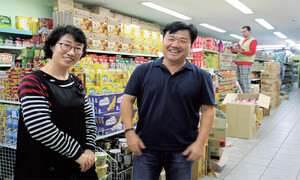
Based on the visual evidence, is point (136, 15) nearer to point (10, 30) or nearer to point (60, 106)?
point (10, 30)

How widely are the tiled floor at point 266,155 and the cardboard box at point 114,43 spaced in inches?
90.5

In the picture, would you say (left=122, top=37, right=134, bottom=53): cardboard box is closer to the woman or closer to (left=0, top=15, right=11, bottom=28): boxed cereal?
the woman

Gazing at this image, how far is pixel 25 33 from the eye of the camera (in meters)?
5.96

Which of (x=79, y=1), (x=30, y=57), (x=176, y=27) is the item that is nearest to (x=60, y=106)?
(x=176, y=27)

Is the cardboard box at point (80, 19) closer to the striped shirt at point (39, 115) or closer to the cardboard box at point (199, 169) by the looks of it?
the striped shirt at point (39, 115)

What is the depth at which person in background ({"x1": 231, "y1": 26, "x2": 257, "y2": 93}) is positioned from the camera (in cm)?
589

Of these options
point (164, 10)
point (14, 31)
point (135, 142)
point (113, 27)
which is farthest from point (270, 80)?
point (135, 142)

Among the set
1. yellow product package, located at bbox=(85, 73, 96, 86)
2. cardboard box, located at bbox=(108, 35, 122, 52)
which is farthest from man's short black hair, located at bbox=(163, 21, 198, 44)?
cardboard box, located at bbox=(108, 35, 122, 52)

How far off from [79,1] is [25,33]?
297 centimetres

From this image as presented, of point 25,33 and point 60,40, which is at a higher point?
point 25,33

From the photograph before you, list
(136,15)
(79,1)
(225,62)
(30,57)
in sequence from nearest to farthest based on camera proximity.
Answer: (30,57)
(225,62)
(79,1)
(136,15)

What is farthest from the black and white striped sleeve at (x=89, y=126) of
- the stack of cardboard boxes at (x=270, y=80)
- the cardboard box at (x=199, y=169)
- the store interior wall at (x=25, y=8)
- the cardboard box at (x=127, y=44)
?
the stack of cardboard boxes at (x=270, y=80)

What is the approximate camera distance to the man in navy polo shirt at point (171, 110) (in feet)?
4.75

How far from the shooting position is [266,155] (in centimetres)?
407
